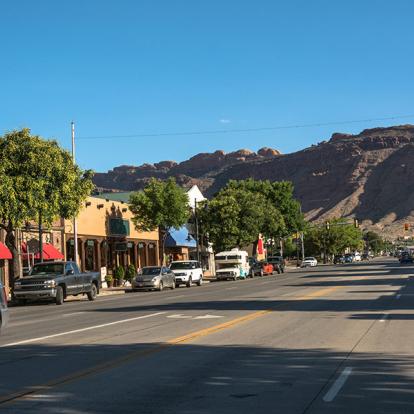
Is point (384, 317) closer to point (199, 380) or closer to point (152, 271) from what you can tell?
point (199, 380)

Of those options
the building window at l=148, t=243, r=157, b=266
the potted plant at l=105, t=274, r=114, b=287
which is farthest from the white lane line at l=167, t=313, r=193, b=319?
the building window at l=148, t=243, r=157, b=266

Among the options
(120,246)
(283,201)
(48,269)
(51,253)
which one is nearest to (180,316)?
(48,269)

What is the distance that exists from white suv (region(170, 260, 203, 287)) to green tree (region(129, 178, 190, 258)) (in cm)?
395

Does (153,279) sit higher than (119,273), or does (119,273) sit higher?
(119,273)

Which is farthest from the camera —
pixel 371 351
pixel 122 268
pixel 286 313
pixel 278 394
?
pixel 122 268

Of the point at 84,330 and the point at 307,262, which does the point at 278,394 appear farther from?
the point at 307,262

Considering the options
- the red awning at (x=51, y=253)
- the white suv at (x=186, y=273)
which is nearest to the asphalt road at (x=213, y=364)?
the red awning at (x=51, y=253)

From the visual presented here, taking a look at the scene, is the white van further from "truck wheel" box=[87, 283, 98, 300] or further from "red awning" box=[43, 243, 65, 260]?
"truck wheel" box=[87, 283, 98, 300]

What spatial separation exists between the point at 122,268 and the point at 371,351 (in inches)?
1610

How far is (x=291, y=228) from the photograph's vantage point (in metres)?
92.9

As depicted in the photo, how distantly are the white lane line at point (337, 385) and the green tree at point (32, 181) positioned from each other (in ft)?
77.6

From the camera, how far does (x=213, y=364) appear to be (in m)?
11.0

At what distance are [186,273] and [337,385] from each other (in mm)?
39350

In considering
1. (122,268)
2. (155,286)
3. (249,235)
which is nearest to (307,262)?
(249,235)
